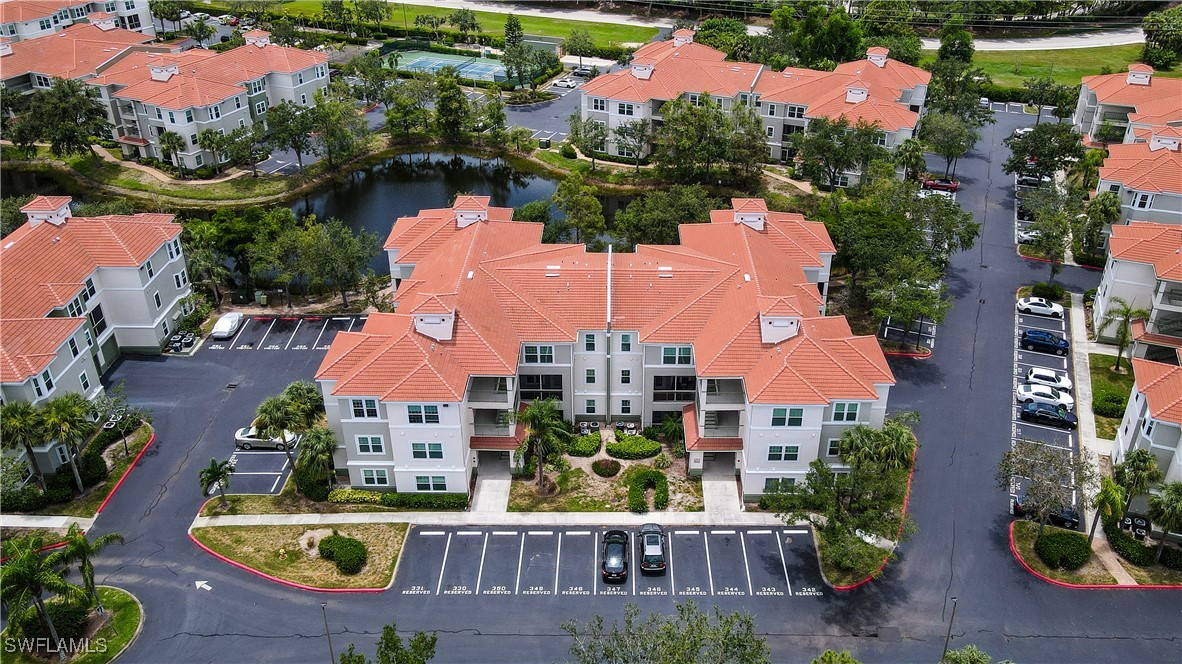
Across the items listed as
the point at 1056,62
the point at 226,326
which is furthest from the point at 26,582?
the point at 1056,62

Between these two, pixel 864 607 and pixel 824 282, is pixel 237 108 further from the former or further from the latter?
pixel 864 607

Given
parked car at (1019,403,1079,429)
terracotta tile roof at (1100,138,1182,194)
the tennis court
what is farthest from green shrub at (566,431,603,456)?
the tennis court

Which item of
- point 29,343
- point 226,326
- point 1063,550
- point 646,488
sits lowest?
point 646,488

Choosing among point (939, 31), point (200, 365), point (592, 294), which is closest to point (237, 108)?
point (200, 365)

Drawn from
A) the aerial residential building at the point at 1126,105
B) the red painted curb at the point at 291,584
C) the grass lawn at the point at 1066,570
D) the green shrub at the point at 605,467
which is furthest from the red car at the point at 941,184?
the red painted curb at the point at 291,584

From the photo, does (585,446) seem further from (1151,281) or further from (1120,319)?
(1151,281)

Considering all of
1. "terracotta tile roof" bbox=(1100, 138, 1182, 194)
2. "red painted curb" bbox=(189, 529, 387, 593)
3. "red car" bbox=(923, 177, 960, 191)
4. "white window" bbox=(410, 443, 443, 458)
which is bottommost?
"red painted curb" bbox=(189, 529, 387, 593)

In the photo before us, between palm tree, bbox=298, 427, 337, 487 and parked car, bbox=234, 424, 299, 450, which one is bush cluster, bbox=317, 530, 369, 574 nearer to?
palm tree, bbox=298, 427, 337, 487
